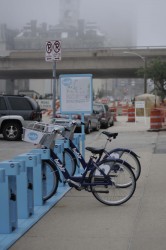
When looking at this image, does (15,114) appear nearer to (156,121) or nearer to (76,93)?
(156,121)

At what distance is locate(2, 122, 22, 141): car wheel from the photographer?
20.1m

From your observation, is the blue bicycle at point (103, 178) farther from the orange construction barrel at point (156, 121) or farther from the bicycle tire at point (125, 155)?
the orange construction barrel at point (156, 121)

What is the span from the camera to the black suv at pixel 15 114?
20.1 m

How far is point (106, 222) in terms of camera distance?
22.1 feet

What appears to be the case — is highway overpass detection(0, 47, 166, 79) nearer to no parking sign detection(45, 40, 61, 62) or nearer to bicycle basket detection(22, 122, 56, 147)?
no parking sign detection(45, 40, 61, 62)

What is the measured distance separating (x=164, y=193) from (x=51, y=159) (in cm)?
217

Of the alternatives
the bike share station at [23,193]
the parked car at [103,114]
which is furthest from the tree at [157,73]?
the bike share station at [23,193]

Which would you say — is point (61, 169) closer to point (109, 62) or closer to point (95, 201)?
point (95, 201)

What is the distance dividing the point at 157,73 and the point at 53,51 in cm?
5409

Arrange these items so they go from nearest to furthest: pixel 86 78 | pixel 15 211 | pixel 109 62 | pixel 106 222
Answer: pixel 15 211 → pixel 106 222 → pixel 86 78 → pixel 109 62

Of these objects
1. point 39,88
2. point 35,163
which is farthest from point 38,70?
point 39,88

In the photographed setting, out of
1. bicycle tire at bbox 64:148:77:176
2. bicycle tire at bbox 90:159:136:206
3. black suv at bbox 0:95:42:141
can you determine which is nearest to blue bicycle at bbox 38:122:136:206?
bicycle tire at bbox 90:159:136:206

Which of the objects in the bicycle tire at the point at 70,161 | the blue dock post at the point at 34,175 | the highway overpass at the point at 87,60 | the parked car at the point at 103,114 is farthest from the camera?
the highway overpass at the point at 87,60

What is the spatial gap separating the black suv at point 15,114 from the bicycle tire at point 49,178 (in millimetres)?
12163
